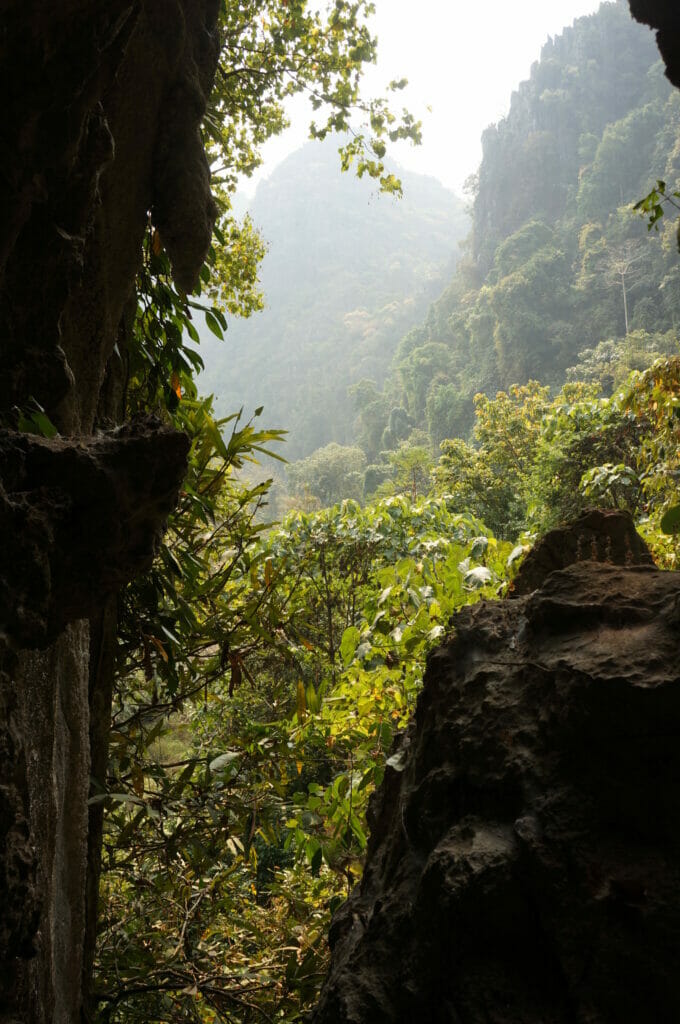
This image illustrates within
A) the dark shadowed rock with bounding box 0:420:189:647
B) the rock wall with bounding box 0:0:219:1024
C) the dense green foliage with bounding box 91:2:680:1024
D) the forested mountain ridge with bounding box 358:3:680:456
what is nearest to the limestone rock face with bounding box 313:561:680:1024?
the dense green foliage with bounding box 91:2:680:1024

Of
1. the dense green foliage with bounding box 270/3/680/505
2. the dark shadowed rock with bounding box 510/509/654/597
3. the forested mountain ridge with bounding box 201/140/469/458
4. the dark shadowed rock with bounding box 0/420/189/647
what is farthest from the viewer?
the forested mountain ridge with bounding box 201/140/469/458

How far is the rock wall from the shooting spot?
902mm

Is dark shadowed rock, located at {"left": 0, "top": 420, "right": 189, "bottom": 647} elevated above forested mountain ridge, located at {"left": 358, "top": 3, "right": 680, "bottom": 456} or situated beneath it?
situated beneath

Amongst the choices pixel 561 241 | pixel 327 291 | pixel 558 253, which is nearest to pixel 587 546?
pixel 558 253

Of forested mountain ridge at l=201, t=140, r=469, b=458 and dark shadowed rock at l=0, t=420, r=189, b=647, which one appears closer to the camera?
dark shadowed rock at l=0, t=420, r=189, b=647

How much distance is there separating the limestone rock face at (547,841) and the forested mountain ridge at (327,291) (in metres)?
59.4

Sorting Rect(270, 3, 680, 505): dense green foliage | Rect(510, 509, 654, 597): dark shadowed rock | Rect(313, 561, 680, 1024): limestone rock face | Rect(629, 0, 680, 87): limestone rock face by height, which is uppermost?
Rect(270, 3, 680, 505): dense green foliage

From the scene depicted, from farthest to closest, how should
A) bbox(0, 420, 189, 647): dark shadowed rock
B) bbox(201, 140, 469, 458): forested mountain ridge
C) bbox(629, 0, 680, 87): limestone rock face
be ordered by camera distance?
bbox(201, 140, 469, 458): forested mountain ridge
bbox(629, 0, 680, 87): limestone rock face
bbox(0, 420, 189, 647): dark shadowed rock

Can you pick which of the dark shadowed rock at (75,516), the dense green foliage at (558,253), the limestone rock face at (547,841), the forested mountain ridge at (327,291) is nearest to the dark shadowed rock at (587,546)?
the limestone rock face at (547,841)

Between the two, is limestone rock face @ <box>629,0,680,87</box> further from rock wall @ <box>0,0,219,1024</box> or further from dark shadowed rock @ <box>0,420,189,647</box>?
dark shadowed rock @ <box>0,420,189,647</box>

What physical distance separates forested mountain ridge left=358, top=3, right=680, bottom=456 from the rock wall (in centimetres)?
2619

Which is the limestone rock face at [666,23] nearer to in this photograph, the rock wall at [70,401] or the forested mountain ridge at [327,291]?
the rock wall at [70,401]

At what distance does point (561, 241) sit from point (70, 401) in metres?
42.7

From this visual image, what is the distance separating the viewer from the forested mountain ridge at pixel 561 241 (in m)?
32.0
